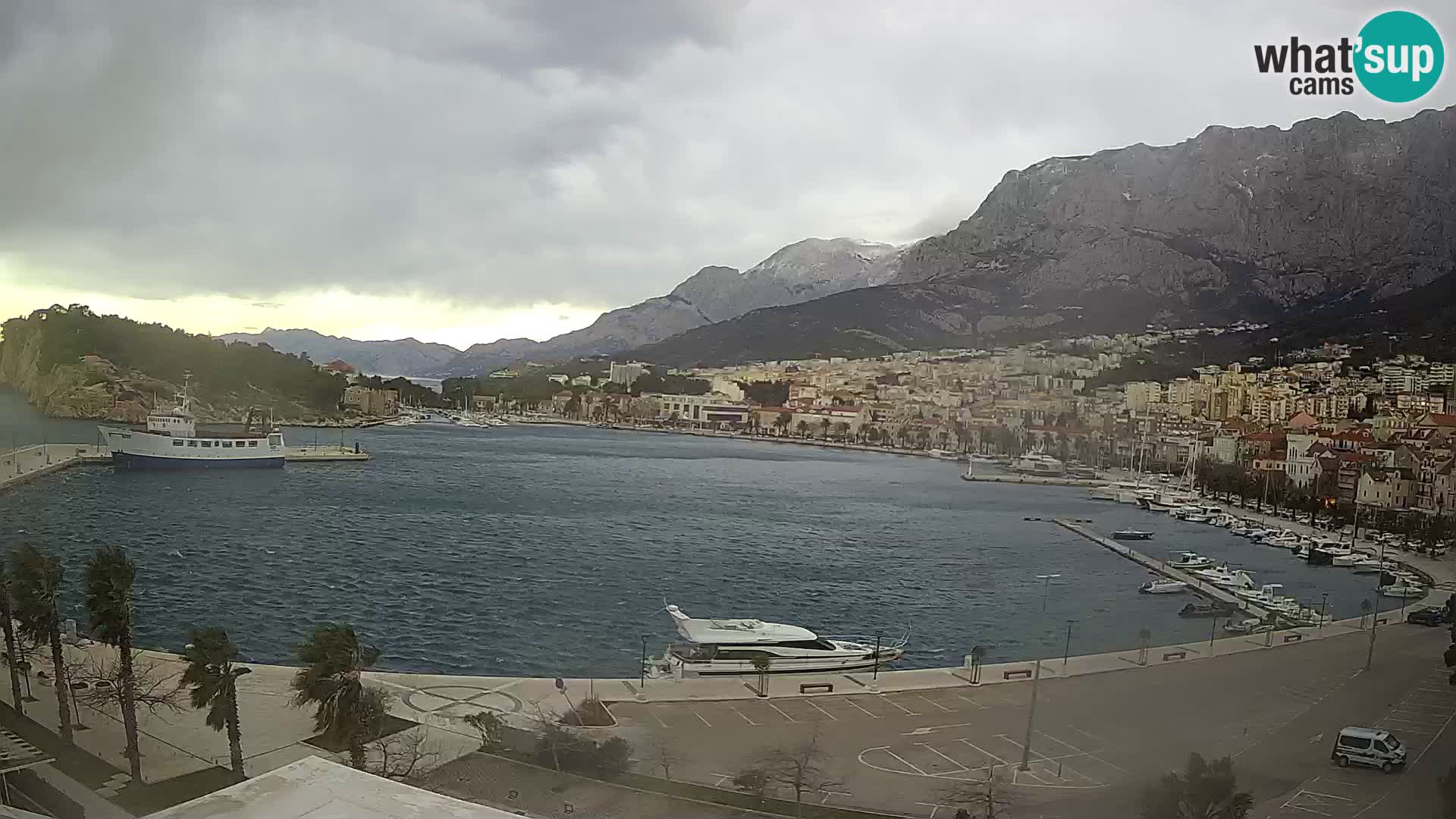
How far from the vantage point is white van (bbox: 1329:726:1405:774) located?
17.3 feet

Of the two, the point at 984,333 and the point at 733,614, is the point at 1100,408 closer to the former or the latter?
the point at 984,333

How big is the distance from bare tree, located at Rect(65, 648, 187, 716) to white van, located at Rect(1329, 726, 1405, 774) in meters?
6.99

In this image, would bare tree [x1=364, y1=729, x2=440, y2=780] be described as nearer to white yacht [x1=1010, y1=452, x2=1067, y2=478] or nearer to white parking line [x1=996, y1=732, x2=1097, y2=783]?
white parking line [x1=996, y1=732, x2=1097, y2=783]

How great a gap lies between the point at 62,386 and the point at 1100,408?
1162 cm

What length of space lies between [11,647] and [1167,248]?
36.0 ft

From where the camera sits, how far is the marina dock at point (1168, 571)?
26.1ft

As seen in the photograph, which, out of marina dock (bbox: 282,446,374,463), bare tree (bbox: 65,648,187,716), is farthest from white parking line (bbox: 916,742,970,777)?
marina dock (bbox: 282,446,374,463)

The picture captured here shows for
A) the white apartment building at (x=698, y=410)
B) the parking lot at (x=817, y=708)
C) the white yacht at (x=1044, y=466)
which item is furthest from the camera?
the white apartment building at (x=698, y=410)

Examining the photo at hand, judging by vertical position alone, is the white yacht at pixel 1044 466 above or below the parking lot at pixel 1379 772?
above

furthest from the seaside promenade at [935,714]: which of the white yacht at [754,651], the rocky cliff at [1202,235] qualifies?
the rocky cliff at [1202,235]

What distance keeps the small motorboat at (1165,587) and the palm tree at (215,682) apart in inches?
324

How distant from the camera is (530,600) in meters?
9.51

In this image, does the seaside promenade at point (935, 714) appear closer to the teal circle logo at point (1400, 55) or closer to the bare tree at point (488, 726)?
the bare tree at point (488, 726)

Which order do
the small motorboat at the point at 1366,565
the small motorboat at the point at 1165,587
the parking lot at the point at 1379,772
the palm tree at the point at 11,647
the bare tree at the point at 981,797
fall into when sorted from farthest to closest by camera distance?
the small motorboat at the point at 1165,587 → the small motorboat at the point at 1366,565 → the palm tree at the point at 11,647 → the bare tree at the point at 981,797 → the parking lot at the point at 1379,772
